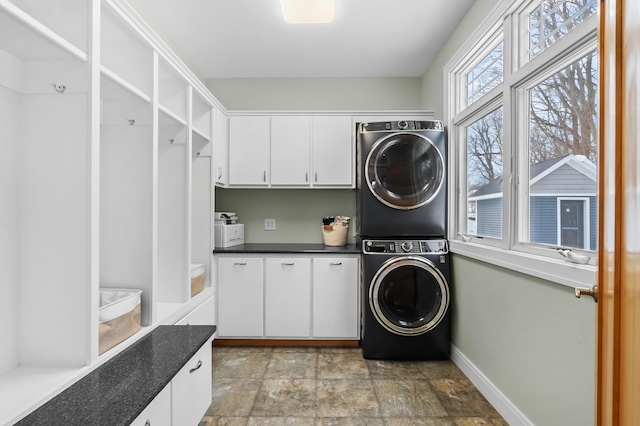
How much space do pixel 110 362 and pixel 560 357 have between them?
1.91 m

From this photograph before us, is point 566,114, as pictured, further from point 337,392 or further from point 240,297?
point 240,297

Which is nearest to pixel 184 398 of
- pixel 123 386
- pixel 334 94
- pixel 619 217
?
pixel 123 386

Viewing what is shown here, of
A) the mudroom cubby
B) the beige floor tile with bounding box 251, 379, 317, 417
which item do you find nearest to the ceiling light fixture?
the mudroom cubby

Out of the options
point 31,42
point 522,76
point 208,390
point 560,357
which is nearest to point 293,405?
point 208,390

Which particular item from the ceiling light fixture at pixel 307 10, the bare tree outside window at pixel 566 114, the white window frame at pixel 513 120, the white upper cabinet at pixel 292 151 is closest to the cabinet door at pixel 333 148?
the white upper cabinet at pixel 292 151

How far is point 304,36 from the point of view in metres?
2.75

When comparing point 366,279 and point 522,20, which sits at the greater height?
point 522,20

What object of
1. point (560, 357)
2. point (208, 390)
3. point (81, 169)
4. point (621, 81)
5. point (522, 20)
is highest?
point (522, 20)

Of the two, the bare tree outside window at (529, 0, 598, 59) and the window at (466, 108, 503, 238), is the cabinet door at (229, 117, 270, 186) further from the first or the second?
the bare tree outside window at (529, 0, 598, 59)

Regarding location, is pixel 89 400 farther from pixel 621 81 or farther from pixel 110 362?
pixel 621 81

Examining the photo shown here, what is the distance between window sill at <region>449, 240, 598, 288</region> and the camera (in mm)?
1319

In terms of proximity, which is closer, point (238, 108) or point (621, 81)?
point (621, 81)

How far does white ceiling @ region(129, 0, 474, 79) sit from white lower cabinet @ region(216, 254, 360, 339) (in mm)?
1812

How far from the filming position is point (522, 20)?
6.27ft
